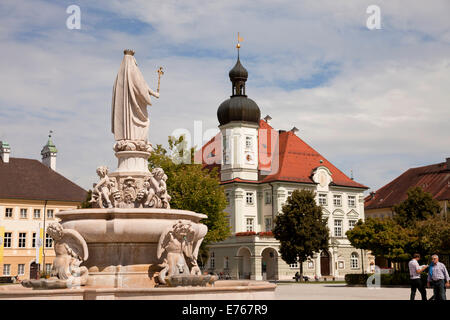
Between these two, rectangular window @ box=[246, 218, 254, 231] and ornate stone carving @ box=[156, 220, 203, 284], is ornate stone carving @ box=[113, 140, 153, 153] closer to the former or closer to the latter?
ornate stone carving @ box=[156, 220, 203, 284]

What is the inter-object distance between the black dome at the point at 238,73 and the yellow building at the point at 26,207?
78.0 feet

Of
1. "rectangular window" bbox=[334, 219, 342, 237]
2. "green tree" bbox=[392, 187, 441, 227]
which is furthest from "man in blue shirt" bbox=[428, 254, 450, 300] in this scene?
"rectangular window" bbox=[334, 219, 342, 237]

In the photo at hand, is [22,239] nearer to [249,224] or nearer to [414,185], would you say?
[249,224]

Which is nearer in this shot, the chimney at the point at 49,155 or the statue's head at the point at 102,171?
the statue's head at the point at 102,171

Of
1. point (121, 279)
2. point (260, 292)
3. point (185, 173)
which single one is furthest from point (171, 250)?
point (185, 173)

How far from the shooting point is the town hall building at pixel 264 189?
234 feet

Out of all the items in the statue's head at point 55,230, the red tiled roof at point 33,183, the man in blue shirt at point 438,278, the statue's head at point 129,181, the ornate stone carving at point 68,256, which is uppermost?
the red tiled roof at point 33,183

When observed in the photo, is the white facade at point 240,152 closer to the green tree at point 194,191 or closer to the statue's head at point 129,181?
the green tree at point 194,191

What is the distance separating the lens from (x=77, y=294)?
1208cm

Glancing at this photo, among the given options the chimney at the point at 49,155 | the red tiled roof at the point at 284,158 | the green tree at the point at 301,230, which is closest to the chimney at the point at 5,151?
the chimney at the point at 49,155

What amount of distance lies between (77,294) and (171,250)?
279cm

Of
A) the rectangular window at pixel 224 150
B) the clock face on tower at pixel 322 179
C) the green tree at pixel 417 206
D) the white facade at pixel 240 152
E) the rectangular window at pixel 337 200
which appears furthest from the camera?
the rectangular window at pixel 337 200

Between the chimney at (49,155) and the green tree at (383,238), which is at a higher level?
the chimney at (49,155)

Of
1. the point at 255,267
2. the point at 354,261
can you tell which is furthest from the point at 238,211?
the point at 354,261
